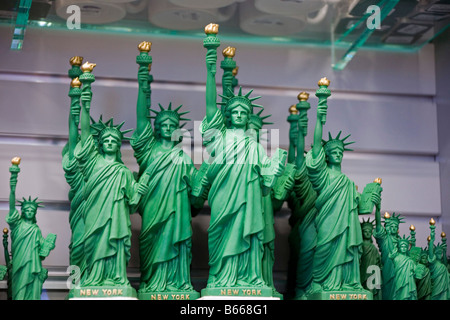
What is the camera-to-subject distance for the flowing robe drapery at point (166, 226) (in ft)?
14.2

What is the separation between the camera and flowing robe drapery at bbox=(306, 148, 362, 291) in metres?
4.37

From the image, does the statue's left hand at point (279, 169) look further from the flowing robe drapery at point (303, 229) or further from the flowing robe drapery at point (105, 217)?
the flowing robe drapery at point (105, 217)

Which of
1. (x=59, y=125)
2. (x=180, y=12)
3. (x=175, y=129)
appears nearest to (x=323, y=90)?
(x=175, y=129)

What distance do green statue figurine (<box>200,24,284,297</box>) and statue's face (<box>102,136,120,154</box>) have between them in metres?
0.44

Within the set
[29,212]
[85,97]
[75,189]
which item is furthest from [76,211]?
[85,97]

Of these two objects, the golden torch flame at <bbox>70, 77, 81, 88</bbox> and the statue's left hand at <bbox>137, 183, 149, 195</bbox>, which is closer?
the statue's left hand at <bbox>137, 183, 149, 195</bbox>

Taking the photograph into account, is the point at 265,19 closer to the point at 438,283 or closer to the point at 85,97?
the point at 85,97

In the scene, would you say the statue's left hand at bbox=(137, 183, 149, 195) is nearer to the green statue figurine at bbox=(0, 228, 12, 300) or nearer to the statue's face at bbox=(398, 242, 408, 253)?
the green statue figurine at bbox=(0, 228, 12, 300)

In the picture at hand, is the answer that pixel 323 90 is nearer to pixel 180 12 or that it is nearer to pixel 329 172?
pixel 329 172

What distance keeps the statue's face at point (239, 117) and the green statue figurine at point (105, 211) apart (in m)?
0.56

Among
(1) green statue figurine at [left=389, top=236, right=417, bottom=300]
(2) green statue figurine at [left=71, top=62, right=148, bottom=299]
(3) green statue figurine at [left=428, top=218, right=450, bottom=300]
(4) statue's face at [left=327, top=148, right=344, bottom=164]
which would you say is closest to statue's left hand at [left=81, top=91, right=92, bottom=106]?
(2) green statue figurine at [left=71, top=62, right=148, bottom=299]

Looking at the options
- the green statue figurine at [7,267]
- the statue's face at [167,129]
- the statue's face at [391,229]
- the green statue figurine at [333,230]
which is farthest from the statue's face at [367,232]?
the green statue figurine at [7,267]

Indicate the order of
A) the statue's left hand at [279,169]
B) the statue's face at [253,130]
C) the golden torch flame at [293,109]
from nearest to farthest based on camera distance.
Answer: the statue's left hand at [279,169] → the statue's face at [253,130] → the golden torch flame at [293,109]
